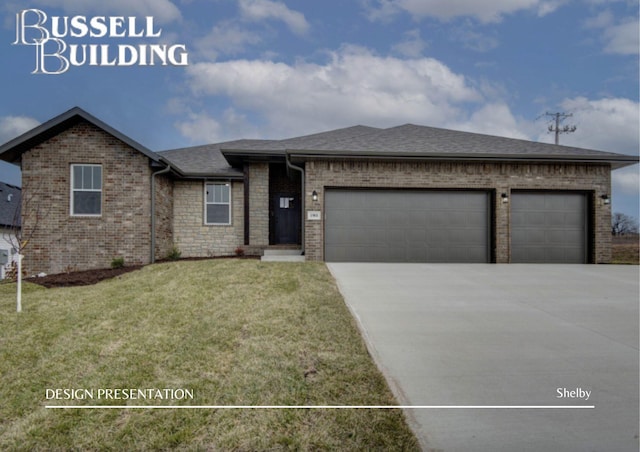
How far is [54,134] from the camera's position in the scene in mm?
12109

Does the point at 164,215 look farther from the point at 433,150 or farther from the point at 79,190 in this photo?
the point at 433,150

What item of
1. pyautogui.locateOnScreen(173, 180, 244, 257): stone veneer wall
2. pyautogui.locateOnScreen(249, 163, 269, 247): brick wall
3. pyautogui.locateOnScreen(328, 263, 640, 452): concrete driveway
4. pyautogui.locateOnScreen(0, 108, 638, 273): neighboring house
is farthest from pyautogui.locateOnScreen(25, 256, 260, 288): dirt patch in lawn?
pyautogui.locateOnScreen(328, 263, 640, 452): concrete driveway

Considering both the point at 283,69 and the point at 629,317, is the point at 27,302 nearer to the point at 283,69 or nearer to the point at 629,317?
the point at 283,69

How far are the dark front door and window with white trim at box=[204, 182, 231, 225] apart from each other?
179 centimetres

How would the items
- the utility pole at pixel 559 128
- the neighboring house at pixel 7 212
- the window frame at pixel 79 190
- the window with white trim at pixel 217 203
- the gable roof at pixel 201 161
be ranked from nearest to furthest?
the window frame at pixel 79 190
the gable roof at pixel 201 161
the window with white trim at pixel 217 203
the neighboring house at pixel 7 212
the utility pole at pixel 559 128

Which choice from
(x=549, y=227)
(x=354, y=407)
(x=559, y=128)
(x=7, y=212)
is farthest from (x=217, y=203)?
(x=559, y=128)

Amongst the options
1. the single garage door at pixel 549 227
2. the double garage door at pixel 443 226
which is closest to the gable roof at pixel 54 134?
the double garage door at pixel 443 226

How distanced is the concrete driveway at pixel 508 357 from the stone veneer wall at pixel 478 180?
3477 millimetres

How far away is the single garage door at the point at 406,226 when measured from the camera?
475 inches

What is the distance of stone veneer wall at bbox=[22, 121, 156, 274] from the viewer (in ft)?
39.5

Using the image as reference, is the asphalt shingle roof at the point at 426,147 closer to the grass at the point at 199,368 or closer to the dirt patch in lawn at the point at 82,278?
the dirt patch in lawn at the point at 82,278

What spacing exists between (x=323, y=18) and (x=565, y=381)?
727 centimetres

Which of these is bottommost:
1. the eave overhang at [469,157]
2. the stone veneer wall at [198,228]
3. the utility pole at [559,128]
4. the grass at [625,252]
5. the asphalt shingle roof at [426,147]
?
the grass at [625,252]

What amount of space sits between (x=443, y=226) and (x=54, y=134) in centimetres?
1225
